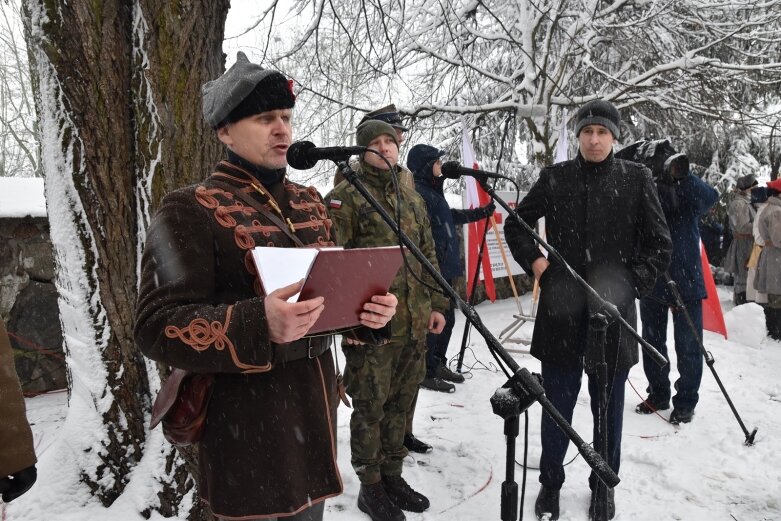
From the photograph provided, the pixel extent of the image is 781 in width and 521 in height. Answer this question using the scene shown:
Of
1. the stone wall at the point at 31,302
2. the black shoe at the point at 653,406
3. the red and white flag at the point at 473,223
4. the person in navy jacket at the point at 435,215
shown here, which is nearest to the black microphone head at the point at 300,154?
the person in navy jacket at the point at 435,215

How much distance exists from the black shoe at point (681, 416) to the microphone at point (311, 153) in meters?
3.51

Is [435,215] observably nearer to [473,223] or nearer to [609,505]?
[473,223]

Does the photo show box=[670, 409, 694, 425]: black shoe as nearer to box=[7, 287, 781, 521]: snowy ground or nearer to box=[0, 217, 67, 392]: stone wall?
box=[7, 287, 781, 521]: snowy ground

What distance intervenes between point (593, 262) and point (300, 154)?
171cm

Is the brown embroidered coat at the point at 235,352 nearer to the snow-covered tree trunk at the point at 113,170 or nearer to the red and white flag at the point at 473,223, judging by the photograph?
the snow-covered tree trunk at the point at 113,170

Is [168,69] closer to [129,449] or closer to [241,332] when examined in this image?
[241,332]

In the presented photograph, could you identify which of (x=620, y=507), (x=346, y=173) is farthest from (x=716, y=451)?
(x=346, y=173)

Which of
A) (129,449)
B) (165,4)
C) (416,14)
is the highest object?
(416,14)

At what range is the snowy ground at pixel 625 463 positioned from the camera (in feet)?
9.09

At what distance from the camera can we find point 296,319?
48.7 inches

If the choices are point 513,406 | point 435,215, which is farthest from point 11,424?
point 435,215

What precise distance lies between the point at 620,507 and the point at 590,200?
1.65 meters

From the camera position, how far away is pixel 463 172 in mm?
2307

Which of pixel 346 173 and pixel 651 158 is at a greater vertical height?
pixel 651 158
